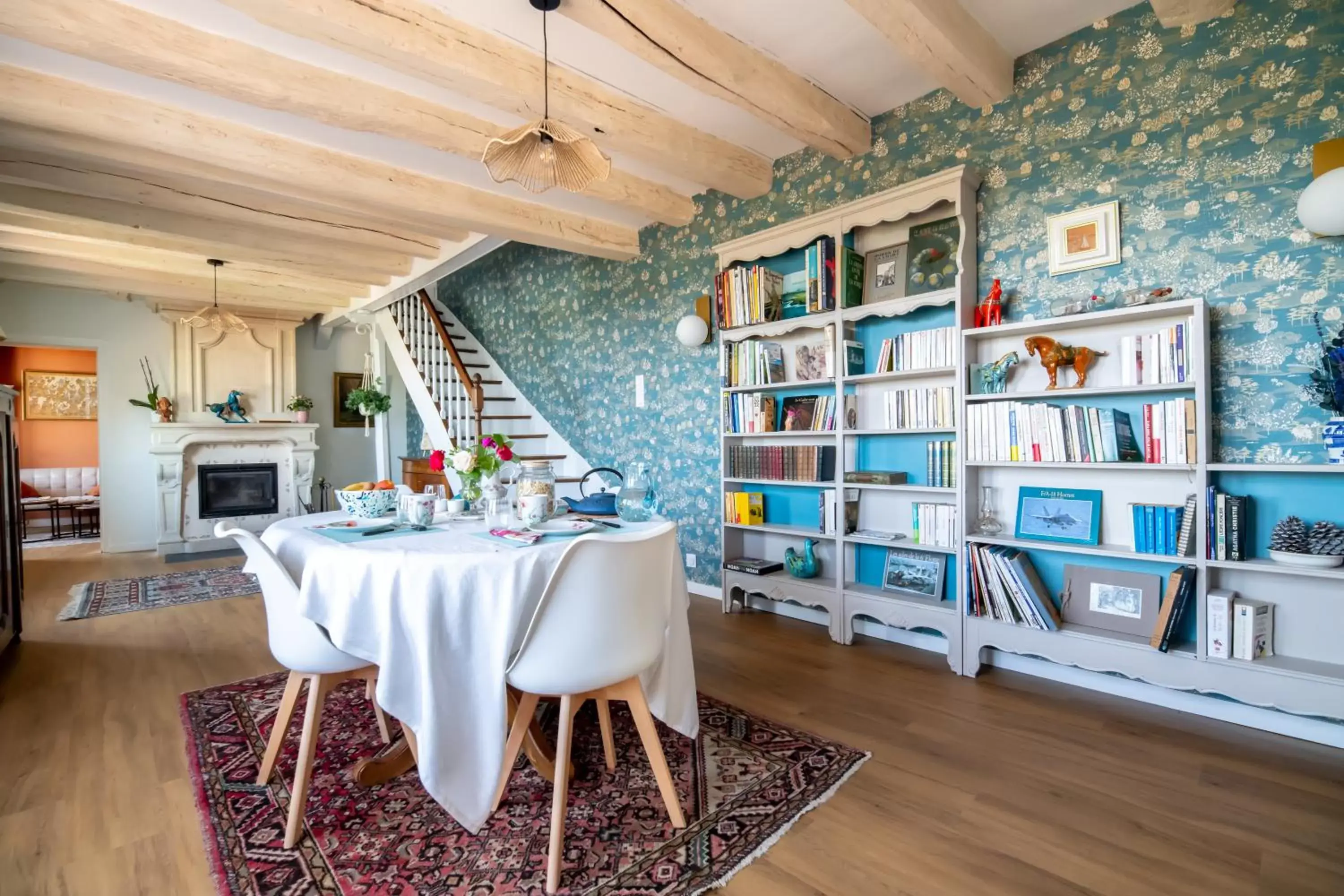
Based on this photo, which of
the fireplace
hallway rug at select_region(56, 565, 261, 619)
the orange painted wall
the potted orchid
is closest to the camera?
the potted orchid

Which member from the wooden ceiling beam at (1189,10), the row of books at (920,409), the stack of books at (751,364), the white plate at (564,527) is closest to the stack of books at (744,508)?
the stack of books at (751,364)

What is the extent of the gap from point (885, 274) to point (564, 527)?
234cm

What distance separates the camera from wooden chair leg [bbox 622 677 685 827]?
1697 millimetres

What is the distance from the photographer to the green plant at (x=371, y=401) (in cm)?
746

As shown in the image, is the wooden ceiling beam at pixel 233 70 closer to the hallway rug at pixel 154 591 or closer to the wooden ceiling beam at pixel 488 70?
the wooden ceiling beam at pixel 488 70

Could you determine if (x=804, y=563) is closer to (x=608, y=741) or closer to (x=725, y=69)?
(x=608, y=741)

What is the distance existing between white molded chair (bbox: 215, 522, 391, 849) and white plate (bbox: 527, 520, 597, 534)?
2.01 feet

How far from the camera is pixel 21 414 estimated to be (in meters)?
7.36

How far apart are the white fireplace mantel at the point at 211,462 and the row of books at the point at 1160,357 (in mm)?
6947

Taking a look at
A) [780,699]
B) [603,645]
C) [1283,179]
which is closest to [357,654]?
[603,645]

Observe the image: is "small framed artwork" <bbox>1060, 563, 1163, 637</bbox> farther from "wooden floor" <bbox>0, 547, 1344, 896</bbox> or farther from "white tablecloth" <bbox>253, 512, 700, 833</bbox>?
"white tablecloth" <bbox>253, 512, 700, 833</bbox>

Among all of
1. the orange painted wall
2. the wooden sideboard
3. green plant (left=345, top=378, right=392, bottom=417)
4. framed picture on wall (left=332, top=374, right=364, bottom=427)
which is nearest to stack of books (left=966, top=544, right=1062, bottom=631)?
the wooden sideboard

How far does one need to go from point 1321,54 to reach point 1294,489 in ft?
5.06

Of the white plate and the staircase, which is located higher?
the staircase
